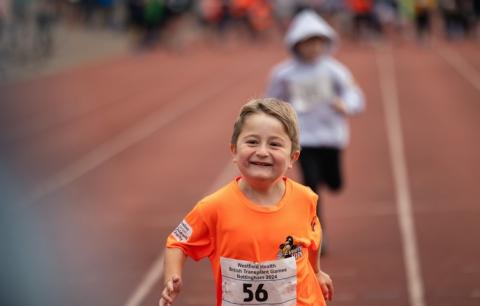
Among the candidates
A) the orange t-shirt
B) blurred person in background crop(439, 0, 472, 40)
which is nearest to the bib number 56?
the orange t-shirt

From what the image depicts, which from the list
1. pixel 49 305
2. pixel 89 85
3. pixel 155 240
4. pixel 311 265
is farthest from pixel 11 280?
pixel 89 85

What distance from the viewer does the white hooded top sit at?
7898 mm

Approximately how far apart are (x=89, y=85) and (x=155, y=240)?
51.4ft

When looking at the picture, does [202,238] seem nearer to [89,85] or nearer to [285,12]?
[89,85]

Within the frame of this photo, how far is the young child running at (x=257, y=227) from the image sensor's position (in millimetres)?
3697

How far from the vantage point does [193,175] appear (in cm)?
1288

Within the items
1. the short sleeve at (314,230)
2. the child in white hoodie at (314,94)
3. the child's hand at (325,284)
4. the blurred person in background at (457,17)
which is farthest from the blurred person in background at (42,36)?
the short sleeve at (314,230)

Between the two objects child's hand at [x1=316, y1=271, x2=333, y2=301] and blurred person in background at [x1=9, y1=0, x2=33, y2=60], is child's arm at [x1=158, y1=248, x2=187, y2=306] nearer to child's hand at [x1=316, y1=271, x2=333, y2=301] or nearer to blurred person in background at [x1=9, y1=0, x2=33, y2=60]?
child's hand at [x1=316, y1=271, x2=333, y2=301]

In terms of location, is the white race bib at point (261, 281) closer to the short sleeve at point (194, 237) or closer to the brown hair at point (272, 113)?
the short sleeve at point (194, 237)

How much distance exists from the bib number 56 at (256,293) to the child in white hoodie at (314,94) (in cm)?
414

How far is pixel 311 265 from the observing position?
4.02 m

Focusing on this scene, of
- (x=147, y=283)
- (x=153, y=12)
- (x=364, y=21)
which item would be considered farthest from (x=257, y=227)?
(x=153, y=12)

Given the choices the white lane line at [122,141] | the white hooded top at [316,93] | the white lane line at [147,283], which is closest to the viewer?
the white lane line at [147,283]

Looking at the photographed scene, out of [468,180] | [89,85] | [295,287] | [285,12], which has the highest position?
[285,12]
